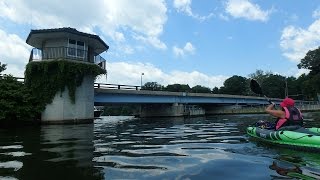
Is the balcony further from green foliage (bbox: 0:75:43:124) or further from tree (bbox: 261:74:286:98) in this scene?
tree (bbox: 261:74:286:98)

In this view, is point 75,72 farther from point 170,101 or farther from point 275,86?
point 275,86

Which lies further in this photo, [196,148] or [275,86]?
[275,86]

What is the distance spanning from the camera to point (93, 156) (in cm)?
1080

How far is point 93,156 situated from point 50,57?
924 inches

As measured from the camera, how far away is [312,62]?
90.6 metres

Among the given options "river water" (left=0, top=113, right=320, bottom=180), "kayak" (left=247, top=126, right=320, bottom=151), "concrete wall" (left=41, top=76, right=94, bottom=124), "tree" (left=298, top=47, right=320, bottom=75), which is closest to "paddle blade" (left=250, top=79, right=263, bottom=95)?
"kayak" (left=247, top=126, right=320, bottom=151)

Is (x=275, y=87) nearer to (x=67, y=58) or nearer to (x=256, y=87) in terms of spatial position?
(x=67, y=58)

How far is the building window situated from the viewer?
32.2 metres

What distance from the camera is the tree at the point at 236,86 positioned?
411 feet

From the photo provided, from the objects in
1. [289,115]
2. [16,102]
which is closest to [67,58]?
[16,102]

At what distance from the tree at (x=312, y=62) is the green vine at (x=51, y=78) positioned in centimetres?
7222

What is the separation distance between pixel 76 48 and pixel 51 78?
4196 mm

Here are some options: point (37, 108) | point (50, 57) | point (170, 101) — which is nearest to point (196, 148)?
point (37, 108)

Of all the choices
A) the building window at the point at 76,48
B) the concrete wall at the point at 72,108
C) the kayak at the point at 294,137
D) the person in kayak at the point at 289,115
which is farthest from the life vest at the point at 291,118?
the building window at the point at 76,48
